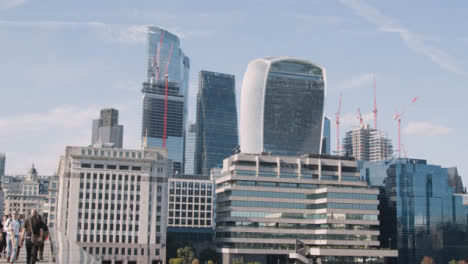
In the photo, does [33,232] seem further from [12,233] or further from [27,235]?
[12,233]

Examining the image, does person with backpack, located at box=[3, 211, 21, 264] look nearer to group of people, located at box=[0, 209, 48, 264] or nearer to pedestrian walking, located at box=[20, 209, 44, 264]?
group of people, located at box=[0, 209, 48, 264]

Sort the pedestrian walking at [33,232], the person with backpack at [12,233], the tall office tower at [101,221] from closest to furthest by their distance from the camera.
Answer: the pedestrian walking at [33,232] < the person with backpack at [12,233] < the tall office tower at [101,221]

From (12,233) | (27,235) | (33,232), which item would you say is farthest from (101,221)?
(33,232)

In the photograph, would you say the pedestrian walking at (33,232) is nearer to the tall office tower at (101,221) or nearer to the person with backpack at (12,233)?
the person with backpack at (12,233)

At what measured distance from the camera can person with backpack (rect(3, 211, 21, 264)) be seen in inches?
1577

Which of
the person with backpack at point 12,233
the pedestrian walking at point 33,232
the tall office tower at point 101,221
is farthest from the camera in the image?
the tall office tower at point 101,221

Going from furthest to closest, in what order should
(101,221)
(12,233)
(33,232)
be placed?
(101,221) < (12,233) < (33,232)

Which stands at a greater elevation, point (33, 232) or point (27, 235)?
point (33, 232)

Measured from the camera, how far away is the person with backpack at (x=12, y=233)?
131 feet

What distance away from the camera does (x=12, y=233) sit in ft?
132

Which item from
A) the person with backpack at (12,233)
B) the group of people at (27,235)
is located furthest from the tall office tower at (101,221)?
the group of people at (27,235)

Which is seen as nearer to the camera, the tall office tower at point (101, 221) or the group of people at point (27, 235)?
the group of people at point (27, 235)

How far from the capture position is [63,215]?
648 ft

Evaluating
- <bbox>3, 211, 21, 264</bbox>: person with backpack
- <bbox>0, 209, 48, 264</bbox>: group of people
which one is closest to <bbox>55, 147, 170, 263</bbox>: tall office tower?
<bbox>3, 211, 21, 264</bbox>: person with backpack
